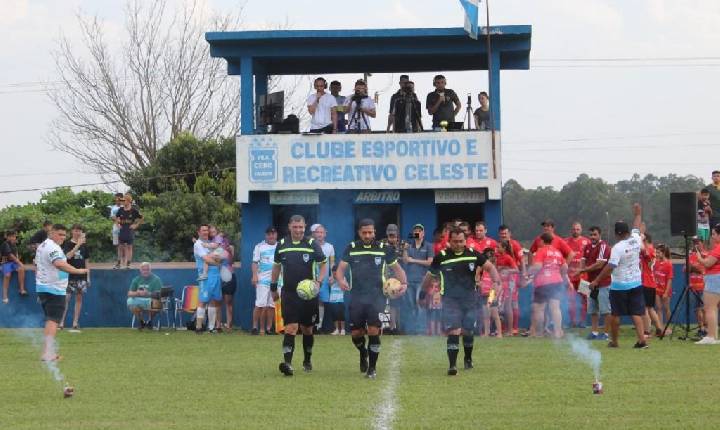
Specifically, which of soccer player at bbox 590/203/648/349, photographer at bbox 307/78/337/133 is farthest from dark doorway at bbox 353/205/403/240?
soccer player at bbox 590/203/648/349

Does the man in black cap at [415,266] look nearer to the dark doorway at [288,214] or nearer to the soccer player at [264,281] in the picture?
the soccer player at [264,281]

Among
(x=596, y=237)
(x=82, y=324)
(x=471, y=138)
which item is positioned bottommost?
(x=82, y=324)

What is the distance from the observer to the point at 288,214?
26.7 m

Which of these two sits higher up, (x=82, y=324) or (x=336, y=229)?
(x=336, y=229)

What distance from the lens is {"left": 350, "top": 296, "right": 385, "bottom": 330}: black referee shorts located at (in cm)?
1582

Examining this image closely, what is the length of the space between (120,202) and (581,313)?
10594mm

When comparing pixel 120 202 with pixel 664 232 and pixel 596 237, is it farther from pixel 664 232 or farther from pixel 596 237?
pixel 664 232

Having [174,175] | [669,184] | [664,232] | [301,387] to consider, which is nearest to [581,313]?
[301,387]

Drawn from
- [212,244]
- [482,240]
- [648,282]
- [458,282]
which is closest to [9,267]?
[212,244]

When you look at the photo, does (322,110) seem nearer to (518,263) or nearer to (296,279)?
(518,263)

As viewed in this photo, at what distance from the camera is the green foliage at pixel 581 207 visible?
177 feet

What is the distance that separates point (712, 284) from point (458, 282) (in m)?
6.34

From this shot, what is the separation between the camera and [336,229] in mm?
26109

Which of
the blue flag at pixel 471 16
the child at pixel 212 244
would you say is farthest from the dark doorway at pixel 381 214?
the blue flag at pixel 471 16
